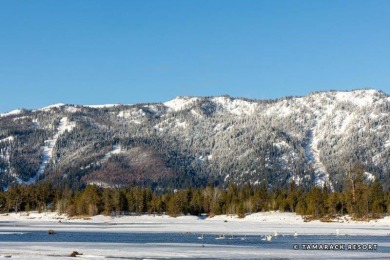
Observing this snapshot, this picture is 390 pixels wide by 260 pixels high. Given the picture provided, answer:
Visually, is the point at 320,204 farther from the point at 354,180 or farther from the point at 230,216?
the point at 230,216

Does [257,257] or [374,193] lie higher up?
[374,193]

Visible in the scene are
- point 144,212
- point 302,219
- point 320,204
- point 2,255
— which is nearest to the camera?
point 2,255

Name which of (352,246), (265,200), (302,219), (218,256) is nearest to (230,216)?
(265,200)

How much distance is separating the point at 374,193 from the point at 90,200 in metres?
78.9

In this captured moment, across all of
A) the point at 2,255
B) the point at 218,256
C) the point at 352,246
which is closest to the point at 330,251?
the point at 352,246

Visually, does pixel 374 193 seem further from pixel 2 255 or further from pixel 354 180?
pixel 2 255

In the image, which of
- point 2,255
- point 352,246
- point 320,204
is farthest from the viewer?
point 320,204

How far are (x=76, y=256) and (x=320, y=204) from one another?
4324 inches

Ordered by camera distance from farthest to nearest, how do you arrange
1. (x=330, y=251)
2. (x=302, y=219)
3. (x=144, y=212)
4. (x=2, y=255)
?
(x=144, y=212)
(x=302, y=219)
(x=330, y=251)
(x=2, y=255)

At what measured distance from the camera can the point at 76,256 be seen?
164ft

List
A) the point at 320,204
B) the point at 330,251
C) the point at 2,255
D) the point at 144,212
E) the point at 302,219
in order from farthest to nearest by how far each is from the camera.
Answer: the point at 144,212
the point at 320,204
the point at 302,219
the point at 330,251
the point at 2,255

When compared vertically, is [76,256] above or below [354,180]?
below

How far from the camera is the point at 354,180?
14888cm

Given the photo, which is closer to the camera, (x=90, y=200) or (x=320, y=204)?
(x=320, y=204)
